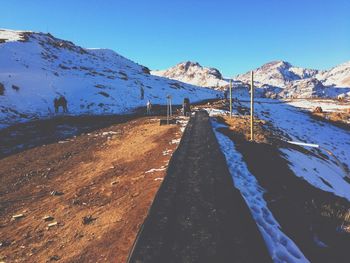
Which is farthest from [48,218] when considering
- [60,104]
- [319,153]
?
[60,104]

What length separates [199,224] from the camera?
9.48 m

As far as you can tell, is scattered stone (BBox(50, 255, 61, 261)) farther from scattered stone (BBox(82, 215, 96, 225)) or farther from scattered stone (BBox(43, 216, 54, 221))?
scattered stone (BBox(43, 216, 54, 221))

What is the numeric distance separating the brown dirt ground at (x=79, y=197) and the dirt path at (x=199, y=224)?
0.75 metres

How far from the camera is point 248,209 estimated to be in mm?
10891

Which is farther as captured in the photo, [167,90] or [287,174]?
[167,90]

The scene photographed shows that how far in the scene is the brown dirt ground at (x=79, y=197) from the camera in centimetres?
954

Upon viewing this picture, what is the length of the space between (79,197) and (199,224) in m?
6.34

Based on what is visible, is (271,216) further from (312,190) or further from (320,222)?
(312,190)

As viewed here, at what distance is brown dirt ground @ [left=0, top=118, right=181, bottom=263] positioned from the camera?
9.54m

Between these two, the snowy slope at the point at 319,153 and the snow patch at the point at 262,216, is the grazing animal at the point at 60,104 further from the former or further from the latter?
the snow patch at the point at 262,216

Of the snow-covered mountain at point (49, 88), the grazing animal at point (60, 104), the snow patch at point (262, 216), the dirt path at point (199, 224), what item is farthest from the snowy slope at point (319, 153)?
the grazing animal at point (60, 104)

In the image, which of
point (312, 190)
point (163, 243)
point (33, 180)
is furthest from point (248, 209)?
point (33, 180)

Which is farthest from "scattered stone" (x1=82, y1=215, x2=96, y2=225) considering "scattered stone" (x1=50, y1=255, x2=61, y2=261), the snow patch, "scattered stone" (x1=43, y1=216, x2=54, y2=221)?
the snow patch

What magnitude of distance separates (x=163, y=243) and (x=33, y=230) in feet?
16.9
